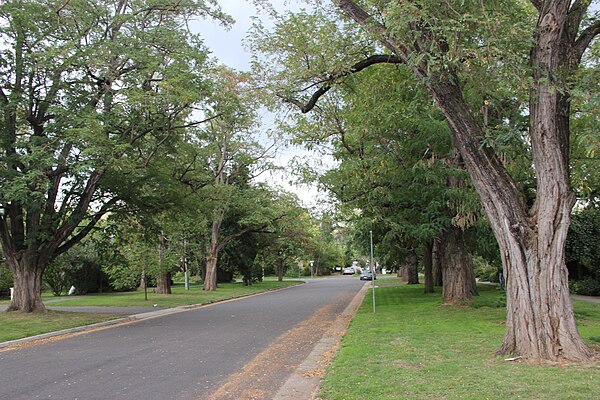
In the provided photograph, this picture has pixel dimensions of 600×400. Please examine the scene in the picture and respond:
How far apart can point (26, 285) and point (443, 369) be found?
16.8 meters

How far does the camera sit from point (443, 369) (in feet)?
24.0

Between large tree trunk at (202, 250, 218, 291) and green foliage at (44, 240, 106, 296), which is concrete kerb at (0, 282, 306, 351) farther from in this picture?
green foliage at (44, 240, 106, 296)

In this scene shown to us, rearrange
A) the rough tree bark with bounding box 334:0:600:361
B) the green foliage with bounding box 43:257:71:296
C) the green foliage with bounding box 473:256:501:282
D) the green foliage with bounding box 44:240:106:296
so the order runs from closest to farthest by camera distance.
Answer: the rough tree bark with bounding box 334:0:600:361 → the green foliage with bounding box 43:257:71:296 → the green foliage with bounding box 44:240:106:296 → the green foliage with bounding box 473:256:501:282

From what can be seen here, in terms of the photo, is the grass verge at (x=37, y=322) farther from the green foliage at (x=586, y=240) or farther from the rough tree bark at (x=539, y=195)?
the green foliage at (x=586, y=240)

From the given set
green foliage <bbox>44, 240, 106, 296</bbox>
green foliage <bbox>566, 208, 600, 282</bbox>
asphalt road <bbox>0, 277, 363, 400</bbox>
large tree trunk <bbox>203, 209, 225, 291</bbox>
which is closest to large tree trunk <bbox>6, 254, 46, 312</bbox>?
asphalt road <bbox>0, 277, 363, 400</bbox>

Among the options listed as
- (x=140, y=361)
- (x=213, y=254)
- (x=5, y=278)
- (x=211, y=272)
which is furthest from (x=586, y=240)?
(x=5, y=278)

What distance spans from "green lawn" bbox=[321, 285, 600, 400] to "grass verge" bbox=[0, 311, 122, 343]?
8610 mm

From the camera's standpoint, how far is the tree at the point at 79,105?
15430 mm

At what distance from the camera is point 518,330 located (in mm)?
7836

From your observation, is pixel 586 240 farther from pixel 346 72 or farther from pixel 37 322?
pixel 37 322

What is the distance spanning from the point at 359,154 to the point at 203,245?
25.7 metres

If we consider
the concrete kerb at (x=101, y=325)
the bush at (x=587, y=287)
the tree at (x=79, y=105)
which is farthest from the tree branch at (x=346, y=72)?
the bush at (x=587, y=287)

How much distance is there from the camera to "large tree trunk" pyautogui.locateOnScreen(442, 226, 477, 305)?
17.8 metres

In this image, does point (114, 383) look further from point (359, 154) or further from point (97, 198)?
point (97, 198)
